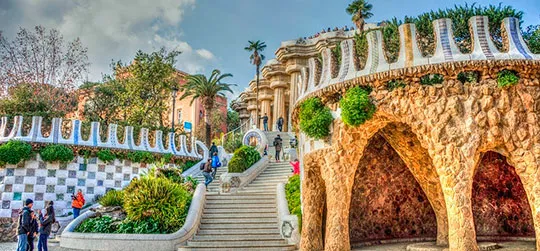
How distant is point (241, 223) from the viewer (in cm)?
1488

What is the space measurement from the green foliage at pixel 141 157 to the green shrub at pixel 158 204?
824cm

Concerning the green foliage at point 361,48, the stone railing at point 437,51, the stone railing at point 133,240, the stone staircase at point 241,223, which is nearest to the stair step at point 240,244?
the stone staircase at point 241,223

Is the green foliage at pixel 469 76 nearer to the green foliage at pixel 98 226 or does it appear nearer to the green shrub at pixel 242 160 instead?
the green foliage at pixel 98 226

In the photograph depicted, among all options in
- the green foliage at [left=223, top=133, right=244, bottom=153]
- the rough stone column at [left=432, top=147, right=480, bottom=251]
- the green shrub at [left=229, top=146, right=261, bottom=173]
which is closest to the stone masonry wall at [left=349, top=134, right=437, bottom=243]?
the rough stone column at [left=432, top=147, right=480, bottom=251]

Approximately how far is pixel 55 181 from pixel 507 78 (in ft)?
60.3

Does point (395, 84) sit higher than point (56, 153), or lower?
higher

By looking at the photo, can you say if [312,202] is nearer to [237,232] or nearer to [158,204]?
[237,232]

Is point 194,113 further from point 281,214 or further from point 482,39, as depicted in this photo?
point 482,39

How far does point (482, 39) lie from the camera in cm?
978

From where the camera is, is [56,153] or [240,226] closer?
[240,226]

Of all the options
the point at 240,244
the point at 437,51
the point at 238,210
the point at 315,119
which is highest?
the point at 437,51

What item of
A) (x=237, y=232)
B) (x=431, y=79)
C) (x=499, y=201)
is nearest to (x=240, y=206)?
(x=237, y=232)

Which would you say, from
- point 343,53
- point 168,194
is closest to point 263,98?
point 168,194

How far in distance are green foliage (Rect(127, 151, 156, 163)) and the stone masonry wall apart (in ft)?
44.4
